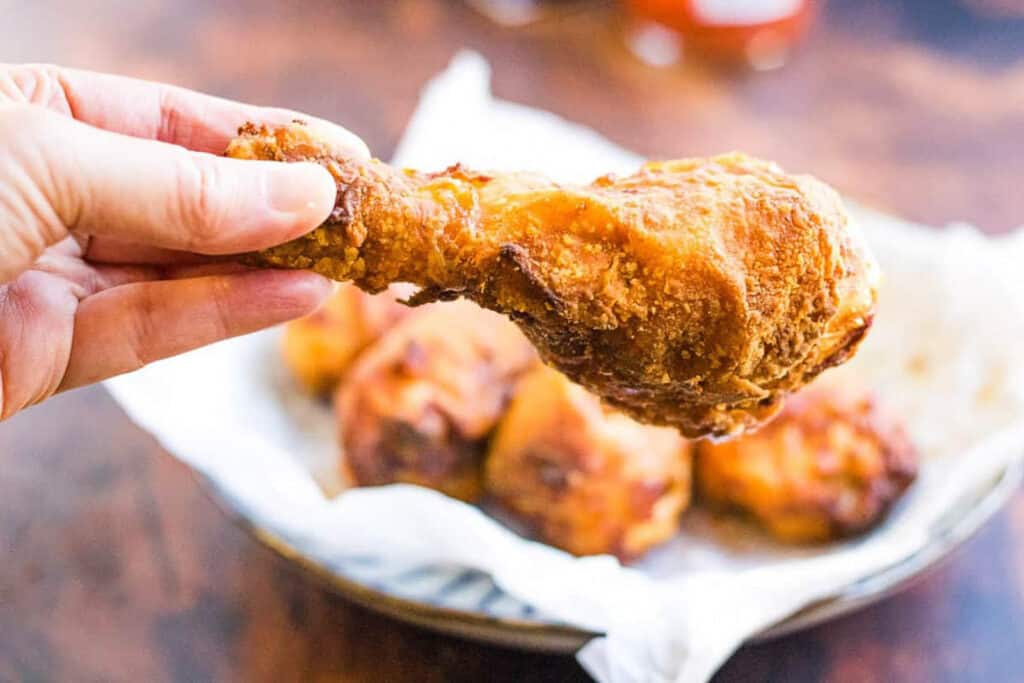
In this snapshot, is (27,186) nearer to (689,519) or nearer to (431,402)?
(431,402)

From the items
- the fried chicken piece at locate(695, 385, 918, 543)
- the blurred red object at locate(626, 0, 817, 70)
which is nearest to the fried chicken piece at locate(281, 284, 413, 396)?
the fried chicken piece at locate(695, 385, 918, 543)

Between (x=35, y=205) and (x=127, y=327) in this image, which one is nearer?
(x=35, y=205)

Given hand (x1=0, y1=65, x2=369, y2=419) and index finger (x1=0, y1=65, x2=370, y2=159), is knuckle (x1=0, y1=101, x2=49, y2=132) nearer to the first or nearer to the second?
hand (x1=0, y1=65, x2=369, y2=419)

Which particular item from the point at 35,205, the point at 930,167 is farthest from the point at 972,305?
the point at 35,205

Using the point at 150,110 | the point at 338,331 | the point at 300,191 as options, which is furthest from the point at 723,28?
the point at 300,191

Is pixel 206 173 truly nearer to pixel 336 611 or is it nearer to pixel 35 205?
pixel 35 205

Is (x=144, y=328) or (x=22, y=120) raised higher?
(x=22, y=120)
